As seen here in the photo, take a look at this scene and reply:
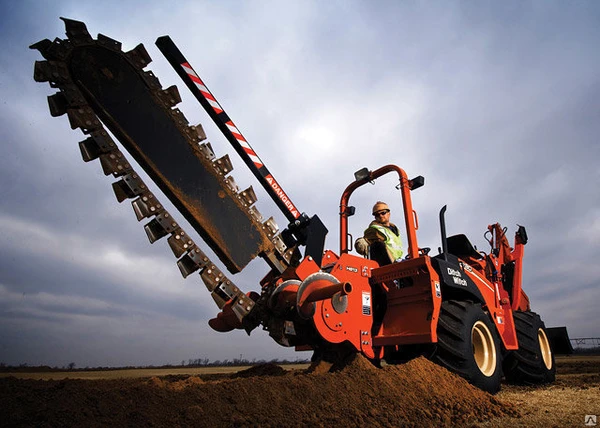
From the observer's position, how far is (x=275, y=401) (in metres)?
2.96

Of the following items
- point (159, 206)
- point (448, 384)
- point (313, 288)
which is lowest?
point (448, 384)

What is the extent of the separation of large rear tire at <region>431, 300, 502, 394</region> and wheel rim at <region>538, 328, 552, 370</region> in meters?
2.87

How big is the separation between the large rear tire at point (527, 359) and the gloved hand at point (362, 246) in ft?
10.3

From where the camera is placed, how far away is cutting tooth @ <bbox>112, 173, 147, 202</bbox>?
12.2 feet

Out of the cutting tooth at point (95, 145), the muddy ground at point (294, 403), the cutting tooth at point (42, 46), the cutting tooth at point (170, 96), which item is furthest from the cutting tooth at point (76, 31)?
the muddy ground at point (294, 403)

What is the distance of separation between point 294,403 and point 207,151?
9.23ft

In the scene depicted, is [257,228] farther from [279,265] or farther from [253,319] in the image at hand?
[253,319]

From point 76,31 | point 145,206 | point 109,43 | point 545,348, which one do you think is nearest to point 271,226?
point 145,206

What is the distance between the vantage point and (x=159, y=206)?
3896 millimetres

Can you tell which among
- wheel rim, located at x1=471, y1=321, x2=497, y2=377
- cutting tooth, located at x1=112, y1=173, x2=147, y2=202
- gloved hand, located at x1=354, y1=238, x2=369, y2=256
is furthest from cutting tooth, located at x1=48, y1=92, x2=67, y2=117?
wheel rim, located at x1=471, y1=321, x2=497, y2=377

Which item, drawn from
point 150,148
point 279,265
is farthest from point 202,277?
point 150,148

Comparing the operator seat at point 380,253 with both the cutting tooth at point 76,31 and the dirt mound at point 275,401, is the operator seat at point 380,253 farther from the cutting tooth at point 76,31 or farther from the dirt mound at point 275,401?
the cutting tooth at point 76,31

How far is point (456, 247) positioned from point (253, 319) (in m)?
4.51

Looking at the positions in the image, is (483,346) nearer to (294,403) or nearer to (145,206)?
(294,403)
